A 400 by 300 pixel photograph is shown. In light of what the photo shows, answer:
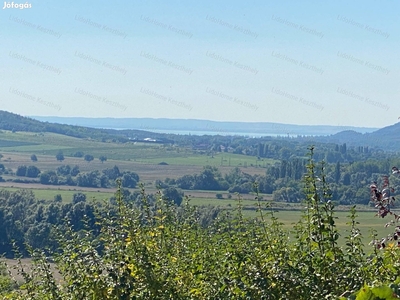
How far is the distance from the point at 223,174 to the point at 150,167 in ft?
55.7

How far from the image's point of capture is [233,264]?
5.56 metres

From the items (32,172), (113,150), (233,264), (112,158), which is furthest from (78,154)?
(233,264)

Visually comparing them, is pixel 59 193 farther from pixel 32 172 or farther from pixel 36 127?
pixel 36 127

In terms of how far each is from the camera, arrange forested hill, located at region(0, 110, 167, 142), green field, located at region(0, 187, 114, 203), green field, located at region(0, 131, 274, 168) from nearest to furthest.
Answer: green field, located at region(0, 187, 114, 203) → green field, located at region(0, 131, 274, 168) → forested hill, located at region(0, 110, 167, 142)

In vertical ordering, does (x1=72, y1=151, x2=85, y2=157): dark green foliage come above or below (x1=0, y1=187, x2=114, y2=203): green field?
above

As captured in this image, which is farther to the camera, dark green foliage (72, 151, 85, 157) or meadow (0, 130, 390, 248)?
dark green foliage (72, 151, 85, 157)

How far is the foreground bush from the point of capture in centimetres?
511

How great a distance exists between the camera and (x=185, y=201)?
8.86m

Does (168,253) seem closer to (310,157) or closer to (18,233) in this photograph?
(310,157)

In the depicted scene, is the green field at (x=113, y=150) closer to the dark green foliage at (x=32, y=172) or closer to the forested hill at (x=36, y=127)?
the forested hill at (x=36, y=127)

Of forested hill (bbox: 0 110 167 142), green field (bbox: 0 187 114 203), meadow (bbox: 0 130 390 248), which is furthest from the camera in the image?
forested hill (bbox: 0 110 167 142)

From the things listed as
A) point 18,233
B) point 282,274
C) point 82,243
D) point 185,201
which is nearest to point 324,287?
point 282,274

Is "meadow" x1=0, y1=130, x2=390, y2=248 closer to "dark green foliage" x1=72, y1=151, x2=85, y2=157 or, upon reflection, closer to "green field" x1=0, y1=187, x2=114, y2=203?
"green field" x1=0, y1=187, x2=114, y2=203

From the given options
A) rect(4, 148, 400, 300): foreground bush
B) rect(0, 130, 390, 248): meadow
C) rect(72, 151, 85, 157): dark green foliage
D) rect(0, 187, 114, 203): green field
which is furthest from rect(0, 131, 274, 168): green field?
rect(4, 148, 400, 300): foreground bush
